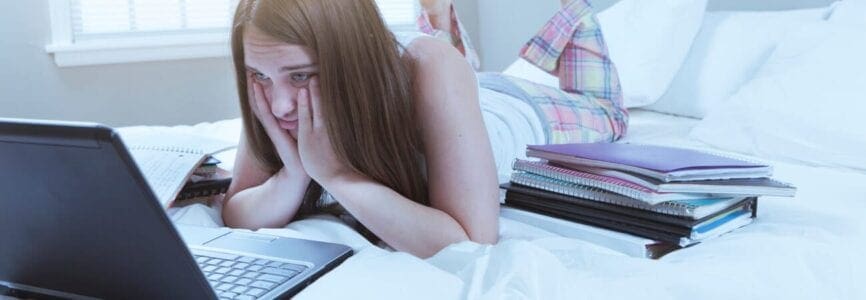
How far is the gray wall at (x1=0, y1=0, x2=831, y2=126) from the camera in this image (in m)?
2.54

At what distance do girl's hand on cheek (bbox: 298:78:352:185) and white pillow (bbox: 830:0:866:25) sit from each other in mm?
1176

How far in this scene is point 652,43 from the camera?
2029 mm

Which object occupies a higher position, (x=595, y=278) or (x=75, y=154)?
(x=75, y=154)

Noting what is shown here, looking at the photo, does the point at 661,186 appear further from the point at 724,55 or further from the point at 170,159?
the point at 724,55

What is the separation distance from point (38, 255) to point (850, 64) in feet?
4.59

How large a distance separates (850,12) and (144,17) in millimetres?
2193

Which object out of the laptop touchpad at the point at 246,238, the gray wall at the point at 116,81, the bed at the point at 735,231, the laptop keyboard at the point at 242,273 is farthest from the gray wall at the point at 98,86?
the laptop keyboard at the point at 242,273

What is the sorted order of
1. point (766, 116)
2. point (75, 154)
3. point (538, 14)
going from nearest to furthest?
1. point (75, 154)
2. point (766, 116)
3. point (538, 14)

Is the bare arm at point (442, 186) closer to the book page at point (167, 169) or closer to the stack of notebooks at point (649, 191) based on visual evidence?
the stack of notebooks at point (649, 191)

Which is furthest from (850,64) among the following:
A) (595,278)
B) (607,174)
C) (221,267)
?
(221,267)

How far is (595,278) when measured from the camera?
2.49 feet

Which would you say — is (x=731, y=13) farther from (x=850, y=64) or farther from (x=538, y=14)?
(x=538, y=14)

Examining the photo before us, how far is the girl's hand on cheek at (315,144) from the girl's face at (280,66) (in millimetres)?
15

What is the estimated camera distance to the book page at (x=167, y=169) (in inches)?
42.8
